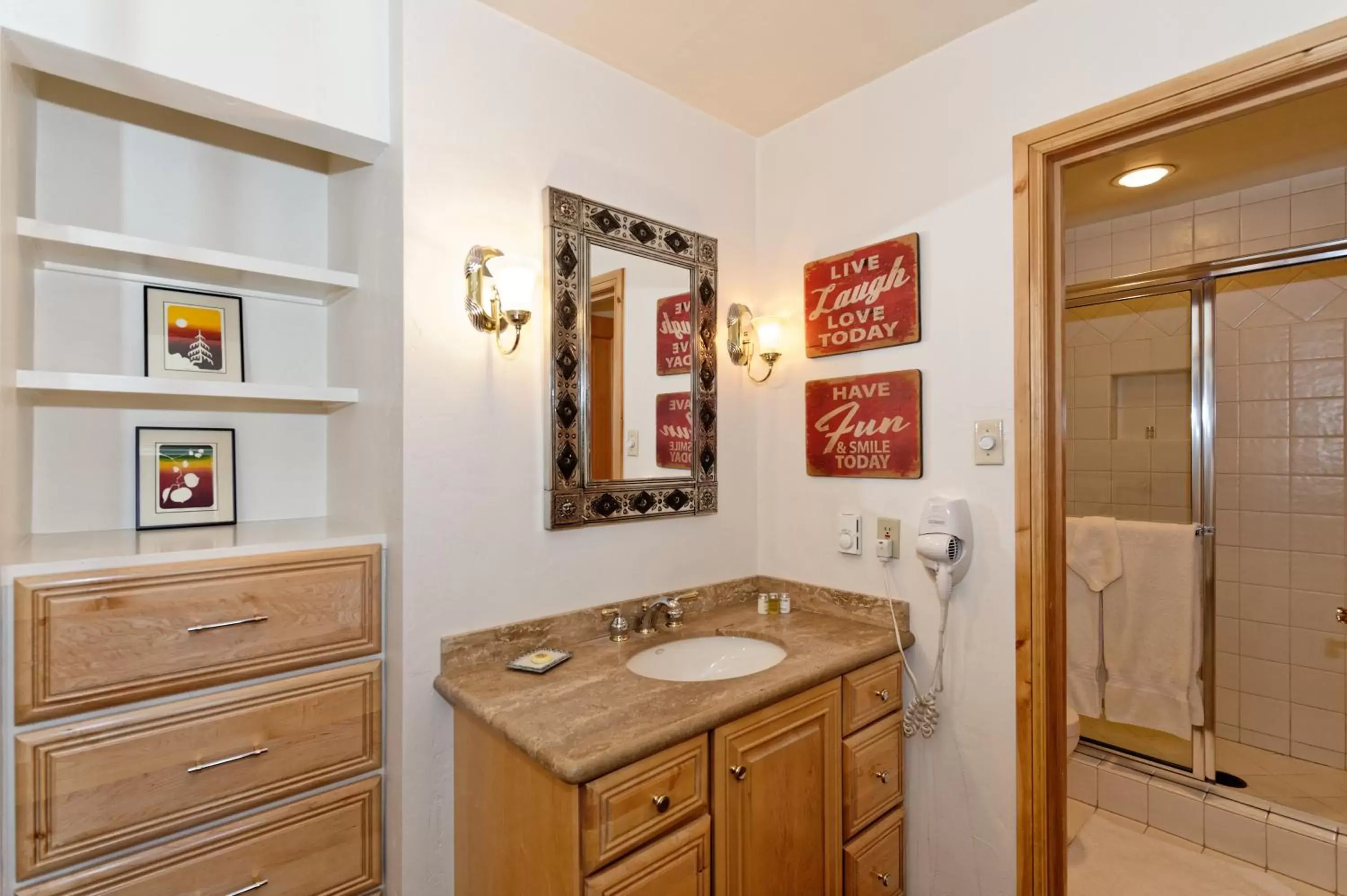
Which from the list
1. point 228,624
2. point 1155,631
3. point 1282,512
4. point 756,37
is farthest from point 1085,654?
point 228,624

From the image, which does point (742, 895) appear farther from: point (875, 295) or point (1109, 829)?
point (1109, 829)

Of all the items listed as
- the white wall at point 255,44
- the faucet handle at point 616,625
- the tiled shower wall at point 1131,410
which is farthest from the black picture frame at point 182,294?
the tiled shower wall at point 1131,410

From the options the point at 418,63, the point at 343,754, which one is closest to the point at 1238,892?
the point at 343,754

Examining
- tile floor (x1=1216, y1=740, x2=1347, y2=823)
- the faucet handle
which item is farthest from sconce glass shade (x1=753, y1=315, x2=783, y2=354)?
tile floor (x1=1216, y1=740, x2=1347, y2=823)

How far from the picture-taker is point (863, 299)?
1.92 m

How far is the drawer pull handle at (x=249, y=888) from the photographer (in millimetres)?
1275

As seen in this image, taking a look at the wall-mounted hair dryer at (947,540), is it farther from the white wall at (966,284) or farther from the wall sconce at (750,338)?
the wall sconce at (750,338)

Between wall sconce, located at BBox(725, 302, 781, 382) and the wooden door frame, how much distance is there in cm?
72

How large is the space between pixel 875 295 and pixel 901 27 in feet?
2.28

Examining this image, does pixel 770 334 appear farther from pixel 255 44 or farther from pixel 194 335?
pixel 194 335

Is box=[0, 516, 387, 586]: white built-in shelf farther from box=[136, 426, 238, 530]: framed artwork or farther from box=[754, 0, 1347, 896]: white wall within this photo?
box=[754, 0, 1347, 896]: white wall

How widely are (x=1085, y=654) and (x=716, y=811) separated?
2.14 metres

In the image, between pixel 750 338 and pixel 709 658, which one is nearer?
pixel 709 658

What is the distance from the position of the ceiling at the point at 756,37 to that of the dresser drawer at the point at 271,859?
6.35 feet
